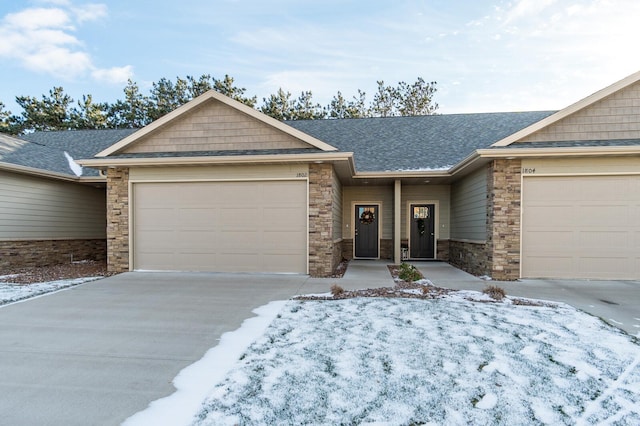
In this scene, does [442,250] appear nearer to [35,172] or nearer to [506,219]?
[506,219]

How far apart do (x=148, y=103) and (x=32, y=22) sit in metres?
16.7

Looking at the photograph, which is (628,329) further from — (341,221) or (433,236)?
(341,221)

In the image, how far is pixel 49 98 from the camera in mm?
24625

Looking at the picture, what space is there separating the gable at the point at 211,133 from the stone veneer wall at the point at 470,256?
5613 mm

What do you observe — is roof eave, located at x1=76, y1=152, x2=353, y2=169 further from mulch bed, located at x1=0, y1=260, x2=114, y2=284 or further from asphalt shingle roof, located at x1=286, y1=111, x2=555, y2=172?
asphalt shingle roof, located at x1=286, y1=111, x2=555, y2=172

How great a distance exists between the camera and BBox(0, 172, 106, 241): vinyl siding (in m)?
8.77

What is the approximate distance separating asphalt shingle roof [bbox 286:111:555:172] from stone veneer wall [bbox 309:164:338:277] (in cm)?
277

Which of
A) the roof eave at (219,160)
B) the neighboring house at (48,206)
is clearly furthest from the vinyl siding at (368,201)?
the neighboring house at (48,206)

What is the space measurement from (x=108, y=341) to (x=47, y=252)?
27.0ft

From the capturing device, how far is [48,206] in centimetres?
974

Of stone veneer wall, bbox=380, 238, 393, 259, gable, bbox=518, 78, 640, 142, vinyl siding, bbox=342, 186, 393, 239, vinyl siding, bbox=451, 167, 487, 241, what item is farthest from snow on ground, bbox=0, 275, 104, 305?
gable, bbox=518, 78, 640, 142

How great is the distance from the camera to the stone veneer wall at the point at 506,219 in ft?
23.6

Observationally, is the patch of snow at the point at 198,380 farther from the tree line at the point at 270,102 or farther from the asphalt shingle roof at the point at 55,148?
the tree line at the point at 270,102

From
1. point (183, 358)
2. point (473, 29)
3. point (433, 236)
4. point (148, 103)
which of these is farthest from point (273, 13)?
point (148, 103)
